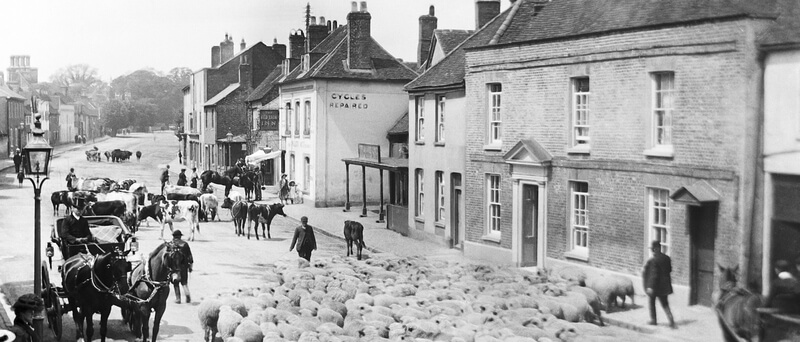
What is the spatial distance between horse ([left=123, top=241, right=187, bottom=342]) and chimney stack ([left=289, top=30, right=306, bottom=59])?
2.20 metres

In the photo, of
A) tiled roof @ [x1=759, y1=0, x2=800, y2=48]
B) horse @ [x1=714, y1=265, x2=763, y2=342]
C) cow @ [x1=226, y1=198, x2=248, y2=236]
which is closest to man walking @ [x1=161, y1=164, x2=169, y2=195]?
cow @ [x1=226, y1=198, x2=248, y2=236]

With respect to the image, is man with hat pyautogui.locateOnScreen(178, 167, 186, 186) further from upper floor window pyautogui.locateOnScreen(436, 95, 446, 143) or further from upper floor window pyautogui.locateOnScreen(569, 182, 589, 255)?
upper floor window pyautogui.locateOnScreen(569, 182, 589, 255)

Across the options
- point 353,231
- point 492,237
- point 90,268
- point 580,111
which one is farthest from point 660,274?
point 90,268

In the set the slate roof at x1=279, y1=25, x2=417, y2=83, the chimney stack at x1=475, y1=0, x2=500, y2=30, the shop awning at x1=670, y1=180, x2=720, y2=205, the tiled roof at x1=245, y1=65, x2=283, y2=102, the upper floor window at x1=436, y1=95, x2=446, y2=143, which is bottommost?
the shop awning at x1=670, y1=180, x2=720, y2=205

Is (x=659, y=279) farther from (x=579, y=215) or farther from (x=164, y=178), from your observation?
(x=164, y=178)

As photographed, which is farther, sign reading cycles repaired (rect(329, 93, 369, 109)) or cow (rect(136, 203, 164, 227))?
cow (rect(136, 203, 164, 227))

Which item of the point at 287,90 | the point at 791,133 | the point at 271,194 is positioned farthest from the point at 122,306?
the point at 791,133

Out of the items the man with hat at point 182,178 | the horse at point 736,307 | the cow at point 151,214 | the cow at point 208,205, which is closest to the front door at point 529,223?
the horse at point 736,307

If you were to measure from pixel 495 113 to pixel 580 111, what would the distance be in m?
0.95

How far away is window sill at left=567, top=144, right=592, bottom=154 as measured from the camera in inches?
282

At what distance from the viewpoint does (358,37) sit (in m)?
8.92

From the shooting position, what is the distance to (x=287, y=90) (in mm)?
8961

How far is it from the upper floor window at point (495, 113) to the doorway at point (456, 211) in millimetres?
674

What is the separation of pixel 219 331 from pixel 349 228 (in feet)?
5.16
